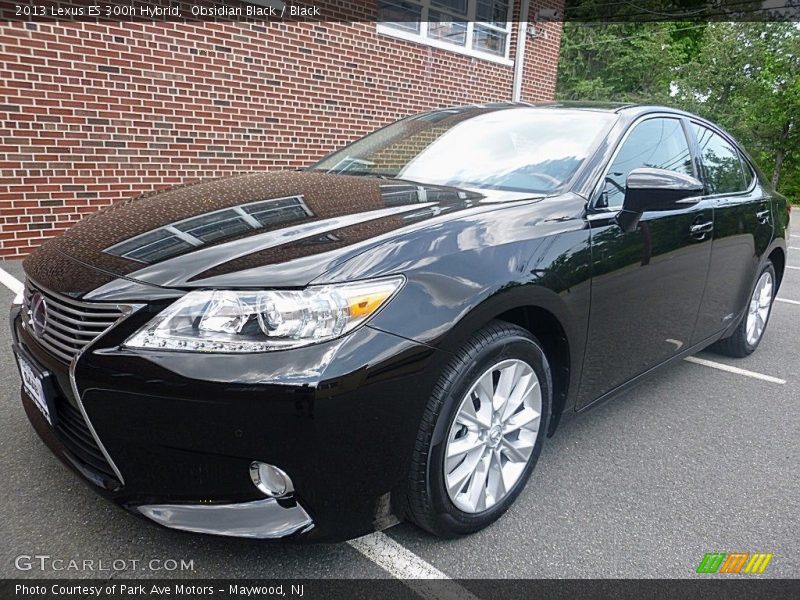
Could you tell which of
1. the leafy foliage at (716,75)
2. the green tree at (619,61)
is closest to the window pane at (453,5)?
the leafy foliage at (716,75)

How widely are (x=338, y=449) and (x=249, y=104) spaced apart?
6052 mm

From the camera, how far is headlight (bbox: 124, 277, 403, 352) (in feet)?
5.37

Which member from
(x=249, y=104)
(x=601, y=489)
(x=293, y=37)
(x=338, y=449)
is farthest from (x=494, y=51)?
(x=338, y=449)

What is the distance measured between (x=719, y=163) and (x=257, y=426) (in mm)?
3224

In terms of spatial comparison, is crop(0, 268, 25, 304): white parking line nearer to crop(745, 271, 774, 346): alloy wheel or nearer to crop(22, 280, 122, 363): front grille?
crop(22, 280, 122, 363): front grille

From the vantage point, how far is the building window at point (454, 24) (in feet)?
27.4

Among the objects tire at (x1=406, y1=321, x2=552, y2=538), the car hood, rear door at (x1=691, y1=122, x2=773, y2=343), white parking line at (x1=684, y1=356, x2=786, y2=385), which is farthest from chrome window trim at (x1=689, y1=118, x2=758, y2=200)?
tire at (x1=406, y1=321, x2=552, y2=538)

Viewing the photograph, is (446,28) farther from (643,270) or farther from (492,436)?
(492,436)

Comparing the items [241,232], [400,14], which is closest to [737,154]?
[241,232]

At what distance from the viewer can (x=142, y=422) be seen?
166 centimetres

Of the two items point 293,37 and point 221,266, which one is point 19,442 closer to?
point 221,266

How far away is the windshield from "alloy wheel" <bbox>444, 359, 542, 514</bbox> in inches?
33.1

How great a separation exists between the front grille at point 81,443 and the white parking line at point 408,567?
32.0 inches

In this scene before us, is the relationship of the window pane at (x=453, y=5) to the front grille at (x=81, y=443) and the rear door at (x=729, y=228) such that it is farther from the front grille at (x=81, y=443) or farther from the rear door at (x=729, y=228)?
the front grille at (x=81, y=443)
